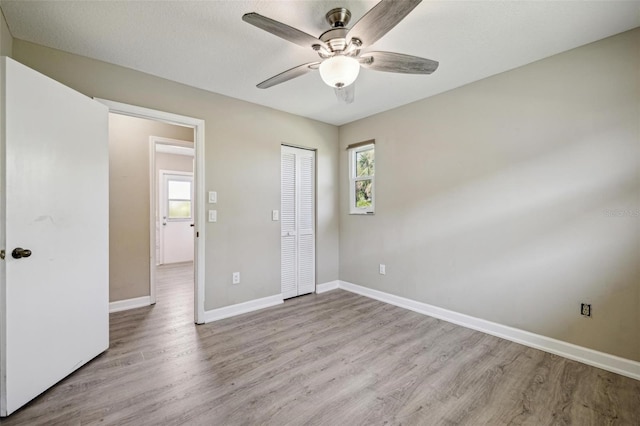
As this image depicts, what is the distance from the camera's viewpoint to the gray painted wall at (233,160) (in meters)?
2.50

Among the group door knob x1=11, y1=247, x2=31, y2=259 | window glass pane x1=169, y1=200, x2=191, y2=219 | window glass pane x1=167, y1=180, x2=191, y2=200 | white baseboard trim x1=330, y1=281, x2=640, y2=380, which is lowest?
white baseboard trim x1=330, y1=281, x2=640, y2=380

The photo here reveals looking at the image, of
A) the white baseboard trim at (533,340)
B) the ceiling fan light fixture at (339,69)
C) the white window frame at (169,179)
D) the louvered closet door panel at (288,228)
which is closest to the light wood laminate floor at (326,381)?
the white baseboard trim at (533,340)

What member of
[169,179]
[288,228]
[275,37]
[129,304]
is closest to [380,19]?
[275,37]

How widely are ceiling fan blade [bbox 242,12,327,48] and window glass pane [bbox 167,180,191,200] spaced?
570cm

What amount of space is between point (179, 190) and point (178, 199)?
0.69 feet

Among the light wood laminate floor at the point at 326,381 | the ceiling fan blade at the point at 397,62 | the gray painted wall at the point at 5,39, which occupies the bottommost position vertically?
the light wood laminate floor at the point at 326,381

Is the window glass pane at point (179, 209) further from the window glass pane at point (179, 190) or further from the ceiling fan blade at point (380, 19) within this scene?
the ceiling fan blade at point (380, 19)

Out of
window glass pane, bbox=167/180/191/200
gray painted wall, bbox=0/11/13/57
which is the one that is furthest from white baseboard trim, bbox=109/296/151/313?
window glass pane, bbox=167/180/191/200

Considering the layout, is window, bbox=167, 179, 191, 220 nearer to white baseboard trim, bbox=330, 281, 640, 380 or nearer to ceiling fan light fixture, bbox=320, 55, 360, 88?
white baseboard trim, bbox=330, 281, 640, 380

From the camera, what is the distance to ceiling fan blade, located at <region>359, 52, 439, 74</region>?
5.77ft

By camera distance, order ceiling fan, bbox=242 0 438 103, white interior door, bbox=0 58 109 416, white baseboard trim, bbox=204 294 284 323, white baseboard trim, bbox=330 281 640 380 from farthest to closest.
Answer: white baseboard trim, bbox=204 294 284 323, white baseboard trim, bbox=330 281 640 380, white interior door, bbox=0 58 109 416, ceiling fan, bbox=242 0 438 103

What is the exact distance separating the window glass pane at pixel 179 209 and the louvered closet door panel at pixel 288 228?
388 centimetres

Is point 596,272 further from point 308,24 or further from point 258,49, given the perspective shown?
point 258,49

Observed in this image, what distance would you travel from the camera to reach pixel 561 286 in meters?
2.28
